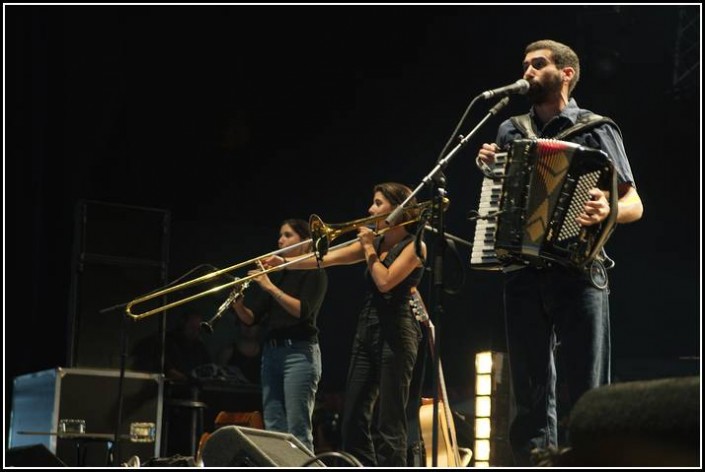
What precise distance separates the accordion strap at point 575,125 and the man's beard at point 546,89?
0.10m

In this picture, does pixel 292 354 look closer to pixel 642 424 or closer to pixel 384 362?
pixel 384 362

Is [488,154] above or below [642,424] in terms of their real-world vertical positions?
above

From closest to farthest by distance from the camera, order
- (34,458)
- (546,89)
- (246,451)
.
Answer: (246,451) → (546,89) → (34,458)

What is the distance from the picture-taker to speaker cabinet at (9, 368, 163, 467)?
6.93 meters

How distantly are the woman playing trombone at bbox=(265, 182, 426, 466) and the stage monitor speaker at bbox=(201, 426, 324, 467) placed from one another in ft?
4.73

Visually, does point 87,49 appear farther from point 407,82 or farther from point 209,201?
point 407,82

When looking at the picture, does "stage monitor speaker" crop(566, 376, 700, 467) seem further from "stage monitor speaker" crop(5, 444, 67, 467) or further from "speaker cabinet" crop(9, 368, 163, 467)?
"speaker cabinet" crop(9, 368, 163, 467)

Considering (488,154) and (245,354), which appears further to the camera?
(245,354)

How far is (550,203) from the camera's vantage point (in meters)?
3.86

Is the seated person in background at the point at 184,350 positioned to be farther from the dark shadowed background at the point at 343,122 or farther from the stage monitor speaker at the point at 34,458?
the stage monitor speaker at the point at 34,458

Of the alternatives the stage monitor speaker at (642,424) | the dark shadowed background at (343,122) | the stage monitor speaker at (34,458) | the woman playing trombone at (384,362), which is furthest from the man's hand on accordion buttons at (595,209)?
the dark shadowed background at (343,122)

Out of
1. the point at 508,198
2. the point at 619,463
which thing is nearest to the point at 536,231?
the point at 508,198

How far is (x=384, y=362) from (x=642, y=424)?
10.5ft

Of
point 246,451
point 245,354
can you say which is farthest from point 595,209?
point 245,354
